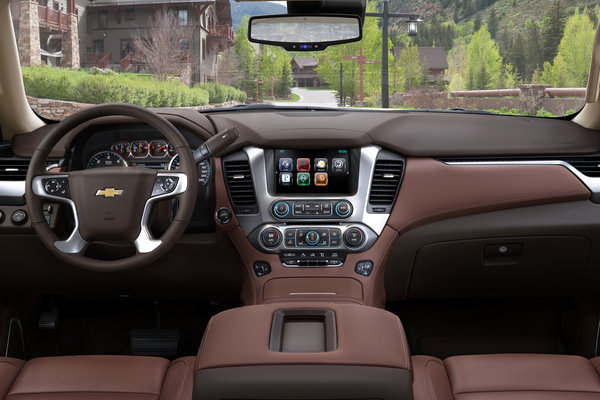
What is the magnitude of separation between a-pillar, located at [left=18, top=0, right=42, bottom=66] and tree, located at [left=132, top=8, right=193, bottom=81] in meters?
0.52

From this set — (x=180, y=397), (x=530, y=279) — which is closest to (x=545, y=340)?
(x=530, y=279)

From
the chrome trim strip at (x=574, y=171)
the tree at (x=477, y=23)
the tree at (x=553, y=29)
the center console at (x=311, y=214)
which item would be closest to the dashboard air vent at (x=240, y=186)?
the center console at (x=311, y=214)

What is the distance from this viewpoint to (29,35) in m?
3.36

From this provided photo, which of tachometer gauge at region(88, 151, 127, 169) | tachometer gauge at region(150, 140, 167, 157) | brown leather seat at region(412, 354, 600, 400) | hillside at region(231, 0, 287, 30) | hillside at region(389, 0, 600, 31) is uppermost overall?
hillside at region(389, 0, 600, 31)

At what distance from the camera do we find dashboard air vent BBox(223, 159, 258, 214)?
2732mm

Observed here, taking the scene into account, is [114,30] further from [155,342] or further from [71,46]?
[155,342]

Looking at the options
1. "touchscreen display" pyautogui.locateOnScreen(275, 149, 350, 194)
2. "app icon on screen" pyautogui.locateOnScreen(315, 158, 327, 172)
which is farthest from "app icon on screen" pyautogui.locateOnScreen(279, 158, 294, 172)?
"app icon on screen" pyautogui.locateOnScreen(315, 158, 327, 172)

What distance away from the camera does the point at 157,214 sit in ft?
8.63

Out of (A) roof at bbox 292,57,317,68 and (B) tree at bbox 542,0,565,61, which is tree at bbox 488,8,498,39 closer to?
(B) tree at bbox 542,0,565,61

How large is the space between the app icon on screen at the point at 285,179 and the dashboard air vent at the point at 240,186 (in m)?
Answer: 0.13

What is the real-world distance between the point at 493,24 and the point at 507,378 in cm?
218

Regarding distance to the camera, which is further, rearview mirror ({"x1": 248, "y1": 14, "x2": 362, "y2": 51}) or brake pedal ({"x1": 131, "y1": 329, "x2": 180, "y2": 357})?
brake pedal ({"x1": 131, "y1": 329, "x2": 180, "y2": 357})

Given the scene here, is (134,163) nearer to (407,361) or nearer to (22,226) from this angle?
(22,226)

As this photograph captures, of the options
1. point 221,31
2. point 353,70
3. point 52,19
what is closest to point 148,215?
point 353,70
